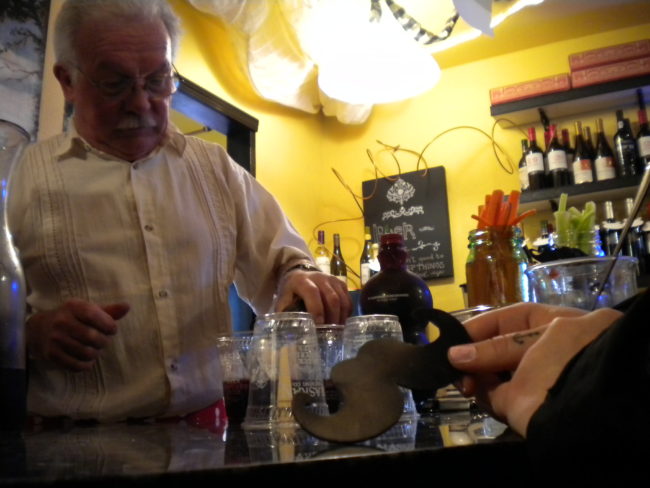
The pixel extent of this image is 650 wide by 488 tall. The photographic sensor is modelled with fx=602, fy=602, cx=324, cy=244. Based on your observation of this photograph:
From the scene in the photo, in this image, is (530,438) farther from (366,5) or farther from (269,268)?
(366,5)

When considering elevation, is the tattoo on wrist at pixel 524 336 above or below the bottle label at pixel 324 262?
below

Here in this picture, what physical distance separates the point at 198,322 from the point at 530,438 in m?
0.85

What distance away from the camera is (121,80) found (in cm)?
121

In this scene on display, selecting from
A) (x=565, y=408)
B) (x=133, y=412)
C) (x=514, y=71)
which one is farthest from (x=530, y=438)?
(x=514, y=71)

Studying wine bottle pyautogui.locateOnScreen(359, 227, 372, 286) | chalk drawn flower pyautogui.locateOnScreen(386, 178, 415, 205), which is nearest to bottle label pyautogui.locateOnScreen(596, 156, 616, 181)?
chalk drawn flower pyautogui.locateOnScreen(386, 178, 415, 205)

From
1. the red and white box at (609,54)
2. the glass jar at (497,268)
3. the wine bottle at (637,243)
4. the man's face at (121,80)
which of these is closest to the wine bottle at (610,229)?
the wine bottle at (637,243)

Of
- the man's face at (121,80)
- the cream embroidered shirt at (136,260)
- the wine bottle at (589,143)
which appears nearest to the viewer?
the cream embroidered shirt at (136,260)

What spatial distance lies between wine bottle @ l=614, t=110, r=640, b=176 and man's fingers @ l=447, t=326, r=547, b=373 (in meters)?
2.39

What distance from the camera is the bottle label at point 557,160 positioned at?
8.98ft

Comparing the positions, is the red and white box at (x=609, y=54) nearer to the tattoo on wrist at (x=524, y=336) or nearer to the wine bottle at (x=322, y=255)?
the wine bottle at (x=322, y=255)

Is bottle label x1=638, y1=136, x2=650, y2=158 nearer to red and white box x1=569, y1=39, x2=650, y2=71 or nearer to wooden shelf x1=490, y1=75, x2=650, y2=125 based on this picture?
wooden shelf x1=490, y1=75, x2=650, y2=125

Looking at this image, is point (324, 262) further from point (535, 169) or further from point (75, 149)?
point (75, 149)

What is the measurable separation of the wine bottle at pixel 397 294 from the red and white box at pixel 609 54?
220cm

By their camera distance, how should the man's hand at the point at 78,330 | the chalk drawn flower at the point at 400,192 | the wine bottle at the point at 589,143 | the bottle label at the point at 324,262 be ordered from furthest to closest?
the chalk drawn flower at the point at 400,192
the bottle label at the point at 324,262
the wine bottle at the point at 589,143
the man's hand at the point at 78,330
